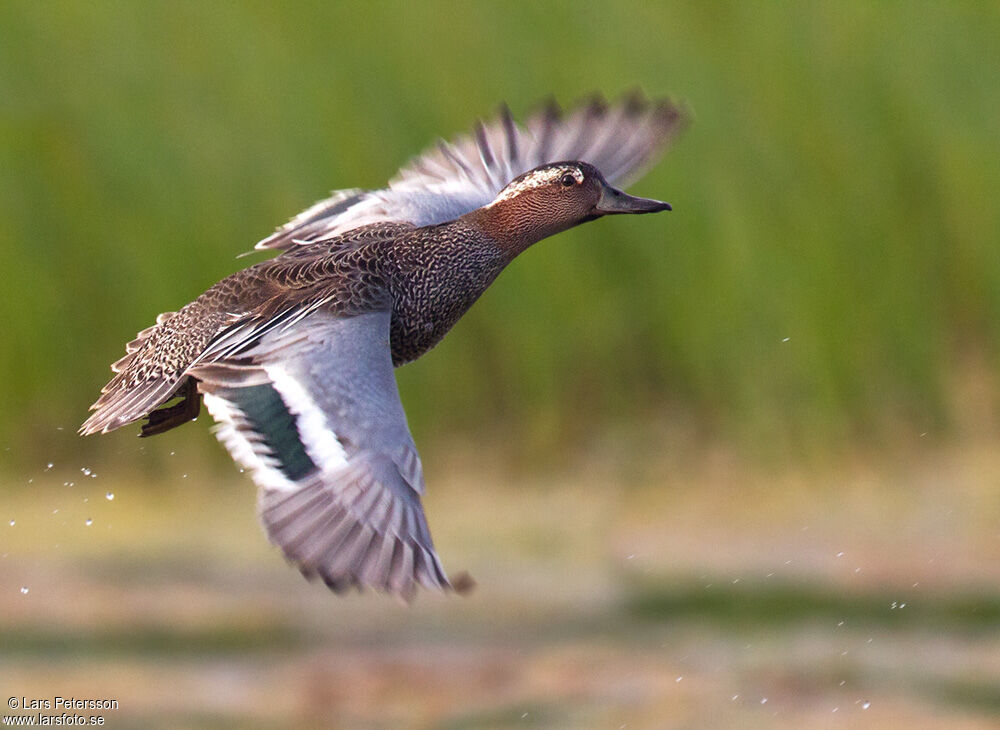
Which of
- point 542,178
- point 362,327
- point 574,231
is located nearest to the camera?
point 362,327

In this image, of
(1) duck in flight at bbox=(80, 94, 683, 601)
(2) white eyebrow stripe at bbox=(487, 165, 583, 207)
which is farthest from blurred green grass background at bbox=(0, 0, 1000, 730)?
(2) white eyebrow stripe at bbox=(487, 165, 583, 207)

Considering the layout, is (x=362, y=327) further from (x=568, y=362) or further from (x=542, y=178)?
(x=568, y=362)

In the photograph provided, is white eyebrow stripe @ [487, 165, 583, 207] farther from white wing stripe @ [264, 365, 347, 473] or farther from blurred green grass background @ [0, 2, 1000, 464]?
blurred green grass background @ [0, 2, 1000, 464]

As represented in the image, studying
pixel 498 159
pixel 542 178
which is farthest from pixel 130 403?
pixel 498 159

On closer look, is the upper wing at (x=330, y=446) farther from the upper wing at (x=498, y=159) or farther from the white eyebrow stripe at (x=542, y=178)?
the upper wing at (x=498, y=159)

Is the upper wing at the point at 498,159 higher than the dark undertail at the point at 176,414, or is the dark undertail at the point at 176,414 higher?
the upper wing at the point at 498,159

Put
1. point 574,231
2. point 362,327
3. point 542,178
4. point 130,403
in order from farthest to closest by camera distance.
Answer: point 574,231
point 542,178
point 130,403
point 362,327

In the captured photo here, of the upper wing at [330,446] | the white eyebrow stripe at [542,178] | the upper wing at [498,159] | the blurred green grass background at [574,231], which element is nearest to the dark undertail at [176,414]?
the upper wing at [330,446]
